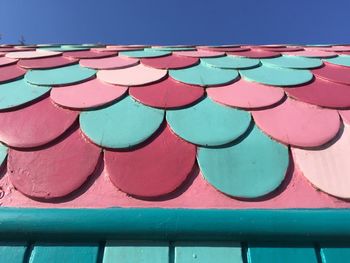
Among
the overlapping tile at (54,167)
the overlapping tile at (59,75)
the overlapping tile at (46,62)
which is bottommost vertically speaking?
the overlapping tile at (54,167)

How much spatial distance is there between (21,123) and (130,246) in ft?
2.21

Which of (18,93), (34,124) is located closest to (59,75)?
(18,93)

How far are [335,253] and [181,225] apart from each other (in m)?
0.41

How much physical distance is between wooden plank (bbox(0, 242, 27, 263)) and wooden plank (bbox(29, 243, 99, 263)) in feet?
0.09

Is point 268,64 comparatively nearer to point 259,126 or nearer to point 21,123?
point 259,126

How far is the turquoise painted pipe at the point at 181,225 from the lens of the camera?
93cm

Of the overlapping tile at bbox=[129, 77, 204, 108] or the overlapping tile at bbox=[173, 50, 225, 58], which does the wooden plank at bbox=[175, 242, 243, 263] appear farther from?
the overlapping tile at bbox=[173, 50, 225, 58]

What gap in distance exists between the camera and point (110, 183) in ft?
3.57

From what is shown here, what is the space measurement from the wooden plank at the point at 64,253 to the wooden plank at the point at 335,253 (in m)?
0.60

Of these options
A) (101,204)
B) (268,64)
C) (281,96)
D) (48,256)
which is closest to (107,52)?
(268,64)

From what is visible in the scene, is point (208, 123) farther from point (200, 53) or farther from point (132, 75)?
point (200, 53)

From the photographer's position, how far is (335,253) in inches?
36.0

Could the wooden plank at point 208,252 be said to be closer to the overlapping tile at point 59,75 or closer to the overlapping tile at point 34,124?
the overlapping tile at point 34,124

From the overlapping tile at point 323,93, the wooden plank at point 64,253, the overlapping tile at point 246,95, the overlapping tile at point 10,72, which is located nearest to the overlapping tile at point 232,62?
the overlapping tile at point 246,95
